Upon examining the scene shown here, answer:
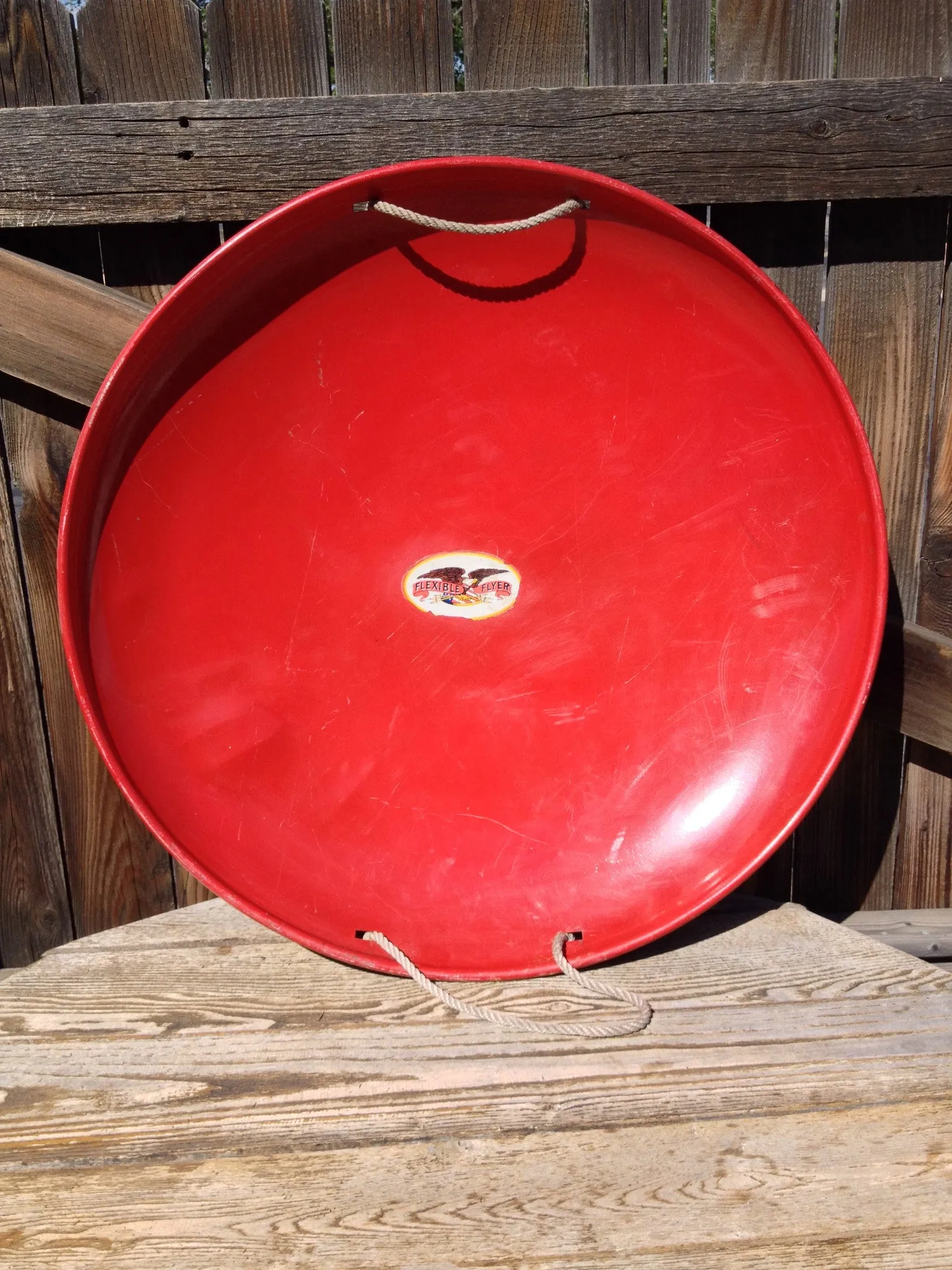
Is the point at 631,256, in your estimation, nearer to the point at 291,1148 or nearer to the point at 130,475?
the point at 130,475

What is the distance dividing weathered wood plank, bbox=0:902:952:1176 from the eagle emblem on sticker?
0.46 meters

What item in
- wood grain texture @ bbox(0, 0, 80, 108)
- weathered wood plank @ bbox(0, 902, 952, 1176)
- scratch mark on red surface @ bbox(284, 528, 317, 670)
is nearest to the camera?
weathered wood plank @ bbox(0, 902, 952, 1176)

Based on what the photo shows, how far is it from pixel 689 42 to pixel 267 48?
0.56 m

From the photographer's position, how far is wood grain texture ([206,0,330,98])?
3.72ft

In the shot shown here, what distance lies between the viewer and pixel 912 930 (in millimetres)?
1484

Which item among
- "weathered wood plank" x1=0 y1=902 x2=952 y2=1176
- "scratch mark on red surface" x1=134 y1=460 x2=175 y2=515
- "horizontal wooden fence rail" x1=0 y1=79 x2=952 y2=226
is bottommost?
"weathered wood plank" x1=0 y1=902 x2=952 y2=1176

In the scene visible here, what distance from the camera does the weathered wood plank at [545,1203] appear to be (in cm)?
76

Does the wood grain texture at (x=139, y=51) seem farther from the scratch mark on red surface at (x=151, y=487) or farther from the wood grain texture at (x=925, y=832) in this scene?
the wood grain texture at (x=925, y=832)

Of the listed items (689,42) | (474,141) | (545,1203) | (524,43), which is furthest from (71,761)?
(689,42)

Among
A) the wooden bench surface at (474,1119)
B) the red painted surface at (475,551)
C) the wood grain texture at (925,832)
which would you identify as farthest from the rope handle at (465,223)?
the wood grain texture at (925,832)

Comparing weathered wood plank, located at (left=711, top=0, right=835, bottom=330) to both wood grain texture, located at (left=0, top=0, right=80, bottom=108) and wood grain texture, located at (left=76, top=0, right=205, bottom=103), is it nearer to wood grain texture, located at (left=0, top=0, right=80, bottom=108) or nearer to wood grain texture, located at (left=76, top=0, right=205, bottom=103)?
wood grain texture, located at (left=76, top=0, right=205, bottom=103)

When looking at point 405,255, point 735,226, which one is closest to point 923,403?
point 735,226

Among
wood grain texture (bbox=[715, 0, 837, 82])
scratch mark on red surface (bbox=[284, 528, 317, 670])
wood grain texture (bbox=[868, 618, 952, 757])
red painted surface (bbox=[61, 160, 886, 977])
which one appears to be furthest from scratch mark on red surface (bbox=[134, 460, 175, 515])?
wood grain texture (bbox=[868, 618, 952, 757])

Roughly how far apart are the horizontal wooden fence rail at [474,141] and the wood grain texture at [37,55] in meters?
0.05
